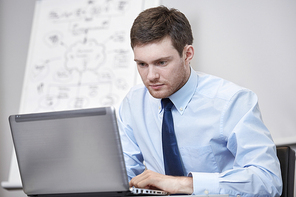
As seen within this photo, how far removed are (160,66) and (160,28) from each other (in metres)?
0.14

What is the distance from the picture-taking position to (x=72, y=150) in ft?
2.63

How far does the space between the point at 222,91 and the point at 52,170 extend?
71 centimetres

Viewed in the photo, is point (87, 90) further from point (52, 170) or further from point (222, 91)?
point (52, 170)

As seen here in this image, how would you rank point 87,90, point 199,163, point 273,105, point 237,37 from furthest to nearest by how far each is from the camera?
1. point 87,90
2. point 237,37
3. point 273,105
4. point 199,163

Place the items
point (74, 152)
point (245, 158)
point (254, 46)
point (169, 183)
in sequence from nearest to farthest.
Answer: point (74, 152)
point (169, 183)
point (245, 158)
point (254, 46)

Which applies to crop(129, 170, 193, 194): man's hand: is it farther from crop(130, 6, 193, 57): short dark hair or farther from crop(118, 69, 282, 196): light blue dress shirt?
crop(130, 6, 193, 57): short dark hair

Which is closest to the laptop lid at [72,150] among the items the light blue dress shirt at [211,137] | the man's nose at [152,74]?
the light blue dress shirt at [211,137]

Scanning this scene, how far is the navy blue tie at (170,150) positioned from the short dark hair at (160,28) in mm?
281

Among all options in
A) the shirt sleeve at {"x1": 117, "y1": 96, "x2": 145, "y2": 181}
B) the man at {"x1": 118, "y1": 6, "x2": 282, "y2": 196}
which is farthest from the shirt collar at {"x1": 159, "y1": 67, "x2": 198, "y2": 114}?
the shirt sleeve at {"x1": 117, "y1": 96, "x2": 145, "y2": 181}

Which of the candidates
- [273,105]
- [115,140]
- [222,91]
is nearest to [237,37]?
[273,105]

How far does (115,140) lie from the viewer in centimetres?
77

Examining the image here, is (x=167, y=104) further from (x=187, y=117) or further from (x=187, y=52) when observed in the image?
(x=187, y=52)

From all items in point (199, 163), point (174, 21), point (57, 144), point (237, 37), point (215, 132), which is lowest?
point (199, 163)

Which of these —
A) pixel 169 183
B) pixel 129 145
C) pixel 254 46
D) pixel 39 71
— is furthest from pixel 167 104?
pixel 39 71
